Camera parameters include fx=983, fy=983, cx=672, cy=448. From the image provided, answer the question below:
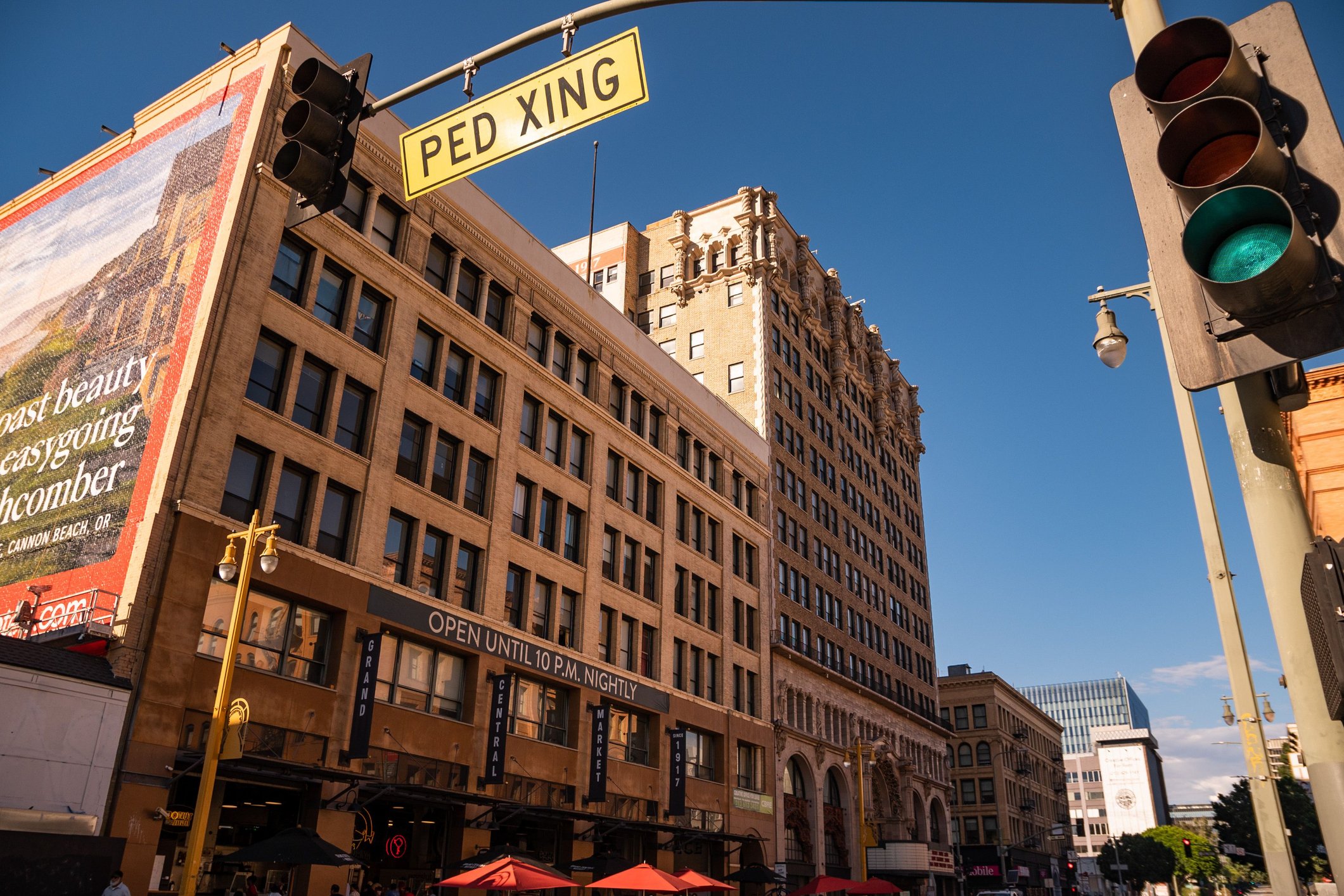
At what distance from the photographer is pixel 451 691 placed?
30.4 m

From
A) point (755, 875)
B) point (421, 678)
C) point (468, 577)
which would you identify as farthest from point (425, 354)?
point (755, 875)

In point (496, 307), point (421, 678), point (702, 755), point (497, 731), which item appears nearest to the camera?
point (421, 678)

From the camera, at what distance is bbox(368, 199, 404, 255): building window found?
31812mm

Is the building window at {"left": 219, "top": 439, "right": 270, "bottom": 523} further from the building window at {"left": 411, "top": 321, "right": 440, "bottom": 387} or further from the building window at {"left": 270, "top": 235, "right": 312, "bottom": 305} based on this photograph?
the building window at {"left": 411, "top": 321, "right": 440, "bottom": 387}

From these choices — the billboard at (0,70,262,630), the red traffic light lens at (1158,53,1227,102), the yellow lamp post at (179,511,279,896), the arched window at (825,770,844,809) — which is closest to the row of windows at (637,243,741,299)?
the arched window at (825,770,844,809)

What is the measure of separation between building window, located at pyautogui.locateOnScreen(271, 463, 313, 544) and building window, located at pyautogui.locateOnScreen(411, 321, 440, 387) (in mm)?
6035

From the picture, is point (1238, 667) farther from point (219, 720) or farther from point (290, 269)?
point (290, 269)

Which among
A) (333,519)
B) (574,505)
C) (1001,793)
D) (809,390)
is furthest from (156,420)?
(1001,793)

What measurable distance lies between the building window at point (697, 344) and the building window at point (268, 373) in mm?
36930

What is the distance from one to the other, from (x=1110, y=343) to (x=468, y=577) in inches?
969

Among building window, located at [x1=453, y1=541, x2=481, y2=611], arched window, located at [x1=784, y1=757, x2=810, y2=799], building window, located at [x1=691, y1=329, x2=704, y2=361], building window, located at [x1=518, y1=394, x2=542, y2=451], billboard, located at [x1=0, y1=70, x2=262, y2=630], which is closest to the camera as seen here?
billboard, located at [x1=0, y1=70, x2=262, y2=630]

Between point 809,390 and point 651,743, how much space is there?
31.5m

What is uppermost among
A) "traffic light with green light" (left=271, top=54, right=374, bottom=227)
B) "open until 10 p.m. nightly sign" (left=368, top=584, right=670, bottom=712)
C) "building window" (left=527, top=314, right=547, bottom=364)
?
"building window" (left=527, top=314, right=547, bottom=364)

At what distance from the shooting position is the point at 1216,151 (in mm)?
3355
